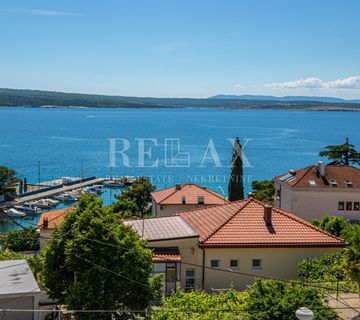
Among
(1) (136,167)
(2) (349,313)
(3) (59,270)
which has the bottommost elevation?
(1) (136,167)

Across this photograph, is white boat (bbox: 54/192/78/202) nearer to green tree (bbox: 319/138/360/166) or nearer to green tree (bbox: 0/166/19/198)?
green tree (bbox: 0/166/19/198)

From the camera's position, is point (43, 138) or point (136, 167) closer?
point (136, 167)

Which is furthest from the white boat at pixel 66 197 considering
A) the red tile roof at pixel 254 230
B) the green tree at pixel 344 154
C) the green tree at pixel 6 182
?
the red tile roof at pixel 254 230

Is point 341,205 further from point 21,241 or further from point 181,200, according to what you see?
point 21,241

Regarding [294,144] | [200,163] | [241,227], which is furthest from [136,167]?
[241,227]

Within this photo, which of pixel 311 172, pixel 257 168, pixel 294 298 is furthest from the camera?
pixel 257 168

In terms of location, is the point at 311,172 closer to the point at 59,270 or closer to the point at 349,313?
the point at 349,313

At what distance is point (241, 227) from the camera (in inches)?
828

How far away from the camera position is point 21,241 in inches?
1435

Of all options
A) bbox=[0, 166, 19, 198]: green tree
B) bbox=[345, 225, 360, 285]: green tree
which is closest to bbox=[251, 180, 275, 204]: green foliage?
bbox=[0, 166, 19, 198]: green tree

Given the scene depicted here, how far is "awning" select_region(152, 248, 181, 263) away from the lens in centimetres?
1834

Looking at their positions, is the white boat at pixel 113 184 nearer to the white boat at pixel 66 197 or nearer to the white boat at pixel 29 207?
the white boat at pixel 66 197

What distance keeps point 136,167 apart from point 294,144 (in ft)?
185

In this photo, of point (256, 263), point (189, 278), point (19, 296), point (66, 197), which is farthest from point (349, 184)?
point (66, 197)
